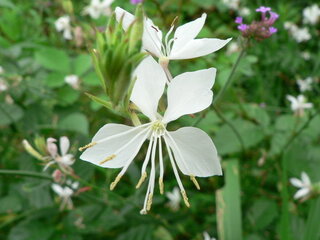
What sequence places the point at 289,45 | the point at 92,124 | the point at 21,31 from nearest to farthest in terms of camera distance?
1. the point at 92,124
2. the point at 21,31
3. the point at 289,45

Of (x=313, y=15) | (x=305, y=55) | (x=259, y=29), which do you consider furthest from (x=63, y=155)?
(x=313, y=15)

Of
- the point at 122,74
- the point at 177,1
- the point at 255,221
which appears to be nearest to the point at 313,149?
the point at 255,221

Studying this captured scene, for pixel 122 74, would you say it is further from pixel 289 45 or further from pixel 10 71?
pixel 289 45

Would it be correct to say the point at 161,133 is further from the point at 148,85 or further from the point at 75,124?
the point at 75,124

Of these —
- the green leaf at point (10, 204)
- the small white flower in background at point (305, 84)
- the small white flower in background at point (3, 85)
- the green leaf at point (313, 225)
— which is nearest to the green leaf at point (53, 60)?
the small white flower in background at point (3, 85)

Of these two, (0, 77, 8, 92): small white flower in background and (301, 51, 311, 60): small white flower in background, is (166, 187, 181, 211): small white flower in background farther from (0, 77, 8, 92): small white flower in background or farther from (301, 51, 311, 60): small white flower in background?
(301, 51, 311, 60): small white flower in background

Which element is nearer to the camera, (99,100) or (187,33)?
(99,100)

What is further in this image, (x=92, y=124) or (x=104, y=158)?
(x=92, y=124)
